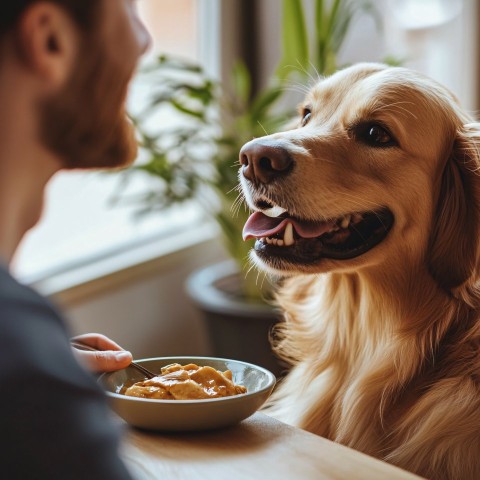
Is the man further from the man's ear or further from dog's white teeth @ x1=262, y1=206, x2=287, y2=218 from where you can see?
dog's white teeth @ x1=262, y1=206, x2=287, y2=218

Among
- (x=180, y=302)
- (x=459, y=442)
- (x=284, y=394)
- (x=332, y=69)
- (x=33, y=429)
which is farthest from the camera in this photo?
(x=180, y=302)

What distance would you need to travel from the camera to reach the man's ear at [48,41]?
2.04 feet

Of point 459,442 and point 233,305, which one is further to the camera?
point 233,305

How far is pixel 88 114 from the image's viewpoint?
705mm

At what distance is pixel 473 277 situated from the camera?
1.35 meters

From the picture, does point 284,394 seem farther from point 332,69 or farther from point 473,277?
point 332,69

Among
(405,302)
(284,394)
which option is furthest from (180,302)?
(405,302)

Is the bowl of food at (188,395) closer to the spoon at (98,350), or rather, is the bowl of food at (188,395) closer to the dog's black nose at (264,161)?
the spoon at (98,350)

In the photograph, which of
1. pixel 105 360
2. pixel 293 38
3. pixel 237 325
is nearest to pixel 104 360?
pixel 105 360

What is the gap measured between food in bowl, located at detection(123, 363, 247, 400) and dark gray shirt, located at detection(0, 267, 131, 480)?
0.43m

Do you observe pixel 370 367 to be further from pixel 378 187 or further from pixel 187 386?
pixel 187 386

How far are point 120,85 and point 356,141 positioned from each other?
2.53 feet

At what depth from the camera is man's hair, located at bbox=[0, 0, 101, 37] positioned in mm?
612

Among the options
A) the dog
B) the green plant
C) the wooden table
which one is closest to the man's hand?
the wooden table
